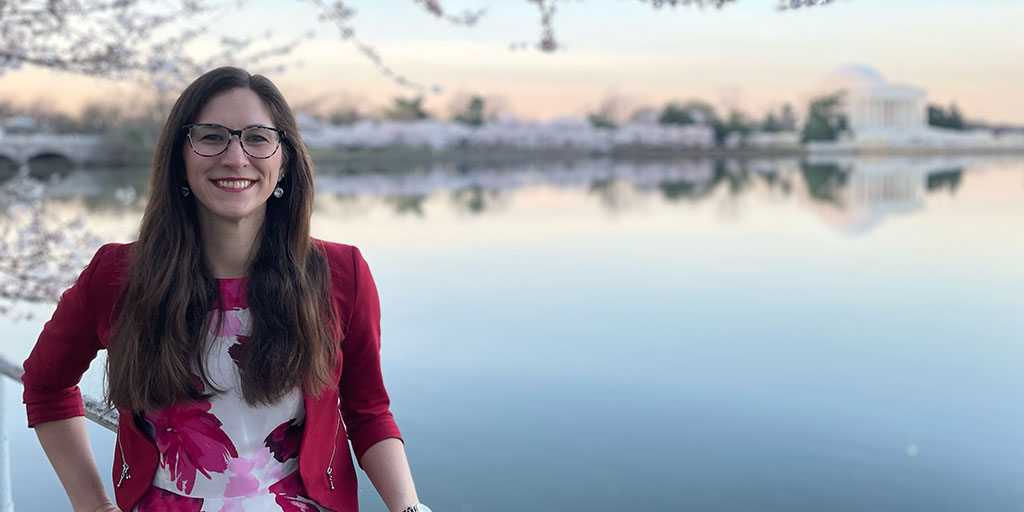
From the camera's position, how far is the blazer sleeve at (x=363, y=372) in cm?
133

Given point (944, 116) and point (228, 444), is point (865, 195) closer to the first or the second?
point (228, 444)

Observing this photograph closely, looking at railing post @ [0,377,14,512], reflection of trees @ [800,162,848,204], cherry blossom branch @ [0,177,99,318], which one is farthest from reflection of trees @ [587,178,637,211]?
railing post @ [0,377,14,512]

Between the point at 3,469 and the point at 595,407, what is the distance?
442 cm

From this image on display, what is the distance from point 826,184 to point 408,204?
14416 mm

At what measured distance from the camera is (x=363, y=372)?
1.36m

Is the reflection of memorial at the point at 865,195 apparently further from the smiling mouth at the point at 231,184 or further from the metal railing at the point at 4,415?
the smiling mouth at the point at 231,184

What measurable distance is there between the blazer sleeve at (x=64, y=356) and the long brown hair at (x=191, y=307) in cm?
4

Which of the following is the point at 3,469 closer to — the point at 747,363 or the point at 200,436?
the point at 200,436

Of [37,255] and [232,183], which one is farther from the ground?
[232,183]

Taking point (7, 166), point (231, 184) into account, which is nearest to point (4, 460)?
point (231, 184)

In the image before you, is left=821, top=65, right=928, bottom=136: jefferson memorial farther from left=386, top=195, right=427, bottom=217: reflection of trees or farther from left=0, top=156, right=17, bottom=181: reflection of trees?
left=0, top=156, right=17, bottom=181: reflection of trees

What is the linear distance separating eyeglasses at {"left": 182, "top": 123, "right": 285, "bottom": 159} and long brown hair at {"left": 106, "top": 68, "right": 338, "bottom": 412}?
20 millimetres

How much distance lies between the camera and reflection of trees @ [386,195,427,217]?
18.5m

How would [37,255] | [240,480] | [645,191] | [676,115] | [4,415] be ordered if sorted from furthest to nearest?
[676,115] < [645,191] < [37,255] < [4,415] < [240,480]
